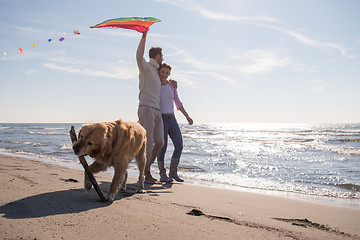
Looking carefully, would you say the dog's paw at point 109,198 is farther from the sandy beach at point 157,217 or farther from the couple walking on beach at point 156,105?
the couple walking on beach at point 156,105

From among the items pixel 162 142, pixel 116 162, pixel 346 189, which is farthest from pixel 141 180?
pixel 346 189

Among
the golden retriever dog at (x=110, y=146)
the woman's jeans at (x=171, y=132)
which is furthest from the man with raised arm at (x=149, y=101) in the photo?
the golden retriever dog at (x=110, y=146)

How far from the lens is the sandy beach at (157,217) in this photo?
218cm

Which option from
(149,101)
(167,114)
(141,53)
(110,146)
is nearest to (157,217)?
(110,146)

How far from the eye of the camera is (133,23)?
4039mm

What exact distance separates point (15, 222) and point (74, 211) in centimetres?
53

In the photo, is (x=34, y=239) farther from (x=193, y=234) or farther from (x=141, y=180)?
(x=141, y=180)

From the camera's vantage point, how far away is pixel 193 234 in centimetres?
230

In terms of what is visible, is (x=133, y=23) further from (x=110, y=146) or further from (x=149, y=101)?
(x=110, y=146)

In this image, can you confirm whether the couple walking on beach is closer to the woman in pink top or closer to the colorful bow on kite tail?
the woman in pink top

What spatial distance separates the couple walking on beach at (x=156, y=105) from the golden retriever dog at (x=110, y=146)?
1223 millimetres

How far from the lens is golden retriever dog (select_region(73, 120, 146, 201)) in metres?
2.98

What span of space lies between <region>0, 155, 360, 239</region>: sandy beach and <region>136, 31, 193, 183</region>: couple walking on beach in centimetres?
131

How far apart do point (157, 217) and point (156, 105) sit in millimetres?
2752
